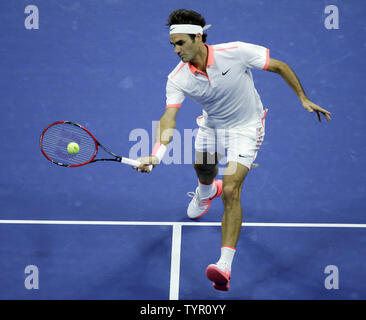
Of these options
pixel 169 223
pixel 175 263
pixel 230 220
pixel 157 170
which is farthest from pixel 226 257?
pixel 157 170

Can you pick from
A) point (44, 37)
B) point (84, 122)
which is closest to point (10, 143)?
point (84, 122)

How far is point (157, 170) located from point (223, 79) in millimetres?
2125

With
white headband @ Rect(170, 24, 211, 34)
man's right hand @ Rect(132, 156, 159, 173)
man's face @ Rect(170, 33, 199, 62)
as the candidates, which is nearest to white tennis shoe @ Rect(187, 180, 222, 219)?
man's right hand @ Rect(132, 156, 159, 173)

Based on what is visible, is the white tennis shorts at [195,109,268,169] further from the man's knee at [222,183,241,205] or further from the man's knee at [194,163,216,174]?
the man's knee at [222,183,241,205]

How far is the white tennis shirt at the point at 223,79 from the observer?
5395 millimetres

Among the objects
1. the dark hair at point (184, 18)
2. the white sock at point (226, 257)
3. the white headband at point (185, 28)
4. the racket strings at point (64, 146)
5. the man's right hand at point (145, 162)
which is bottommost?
the white sock at point (226, 257)

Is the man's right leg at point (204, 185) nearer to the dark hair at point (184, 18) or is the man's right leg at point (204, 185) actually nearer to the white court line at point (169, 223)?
the white court line at point (169, 223)

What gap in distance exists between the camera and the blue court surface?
5719 millimetres

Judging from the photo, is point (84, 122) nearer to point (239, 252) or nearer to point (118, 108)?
point (118, 108)

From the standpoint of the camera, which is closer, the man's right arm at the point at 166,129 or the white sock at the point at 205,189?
the man's right arm at the point at 166,129

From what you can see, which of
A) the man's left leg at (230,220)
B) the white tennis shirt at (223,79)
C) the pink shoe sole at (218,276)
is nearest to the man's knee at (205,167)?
the white tennis shirt at (223,79)

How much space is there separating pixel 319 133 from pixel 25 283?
3972mm

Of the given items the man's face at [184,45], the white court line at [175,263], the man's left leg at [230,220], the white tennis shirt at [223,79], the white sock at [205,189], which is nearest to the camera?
the man's left leg at [230,220]

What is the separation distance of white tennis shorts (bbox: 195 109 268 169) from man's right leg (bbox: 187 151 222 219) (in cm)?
10
